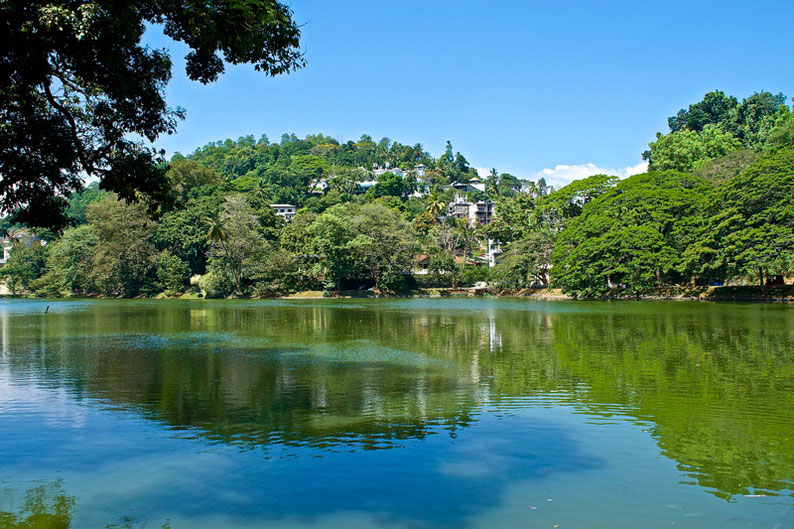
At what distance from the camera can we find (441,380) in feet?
46.3

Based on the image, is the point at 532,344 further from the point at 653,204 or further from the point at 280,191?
→ the point at 280,191

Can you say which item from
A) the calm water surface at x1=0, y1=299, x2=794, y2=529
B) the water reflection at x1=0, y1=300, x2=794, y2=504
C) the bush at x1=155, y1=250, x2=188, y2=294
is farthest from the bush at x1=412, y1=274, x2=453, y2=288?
the calm water surface at x1=0, y1=299, x2=794, y2=529

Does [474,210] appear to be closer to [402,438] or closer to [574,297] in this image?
[574,297]

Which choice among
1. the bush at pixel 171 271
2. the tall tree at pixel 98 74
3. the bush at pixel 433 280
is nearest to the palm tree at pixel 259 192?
the bush at pixel 171 271

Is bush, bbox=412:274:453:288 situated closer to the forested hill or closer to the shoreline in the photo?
the shoreline

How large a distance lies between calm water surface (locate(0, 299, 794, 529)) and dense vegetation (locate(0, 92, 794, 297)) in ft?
68.5

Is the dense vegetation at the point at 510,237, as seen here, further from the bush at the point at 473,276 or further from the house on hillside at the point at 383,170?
the house on hillside at the point at 383,170

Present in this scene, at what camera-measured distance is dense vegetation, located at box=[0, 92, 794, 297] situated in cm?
4356

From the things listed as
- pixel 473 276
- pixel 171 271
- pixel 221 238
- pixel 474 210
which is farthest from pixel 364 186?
pixel 221 238

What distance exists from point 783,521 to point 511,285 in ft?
192

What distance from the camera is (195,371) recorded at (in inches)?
621

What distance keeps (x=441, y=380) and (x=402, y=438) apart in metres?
5.14

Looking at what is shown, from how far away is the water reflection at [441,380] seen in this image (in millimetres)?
9094

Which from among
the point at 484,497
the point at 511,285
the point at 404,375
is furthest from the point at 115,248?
the point at 484,497
